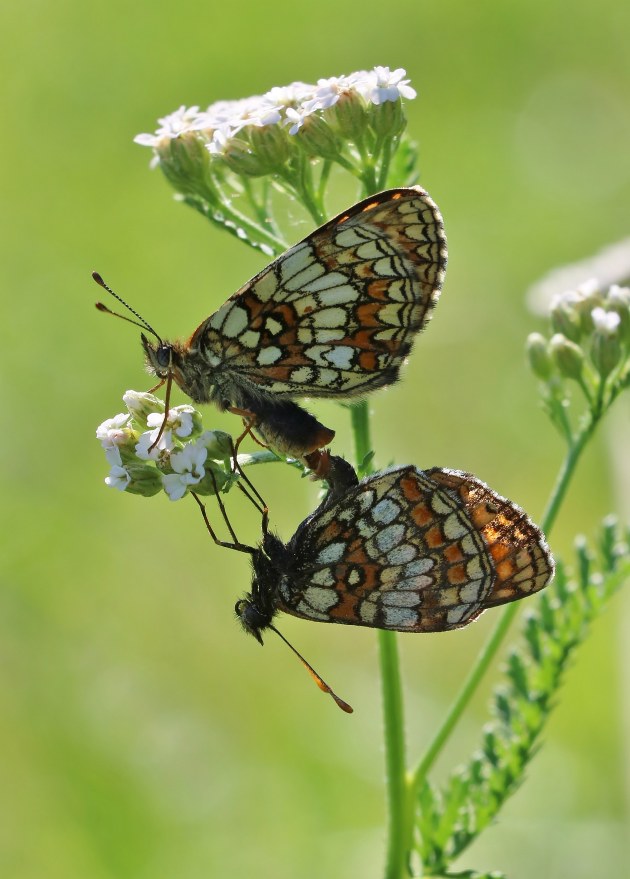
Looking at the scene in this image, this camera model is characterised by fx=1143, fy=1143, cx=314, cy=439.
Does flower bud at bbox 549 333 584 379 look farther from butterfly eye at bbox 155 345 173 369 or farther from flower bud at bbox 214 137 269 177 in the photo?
butterfly eye at bbox 155 345 173 369

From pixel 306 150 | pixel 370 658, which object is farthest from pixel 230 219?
pixel 370 658

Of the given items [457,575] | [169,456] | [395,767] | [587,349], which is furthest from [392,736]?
[587,349]

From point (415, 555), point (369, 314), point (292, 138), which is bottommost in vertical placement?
point (415, 555)

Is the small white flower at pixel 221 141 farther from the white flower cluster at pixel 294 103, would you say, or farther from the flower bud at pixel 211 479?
the flower bud at pixel 211 479

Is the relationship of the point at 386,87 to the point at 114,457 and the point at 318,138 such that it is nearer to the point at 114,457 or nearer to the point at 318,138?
the point at 318,138

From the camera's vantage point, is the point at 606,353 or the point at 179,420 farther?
the point at 606,353

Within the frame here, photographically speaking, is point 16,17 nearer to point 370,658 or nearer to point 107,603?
point 107,603
